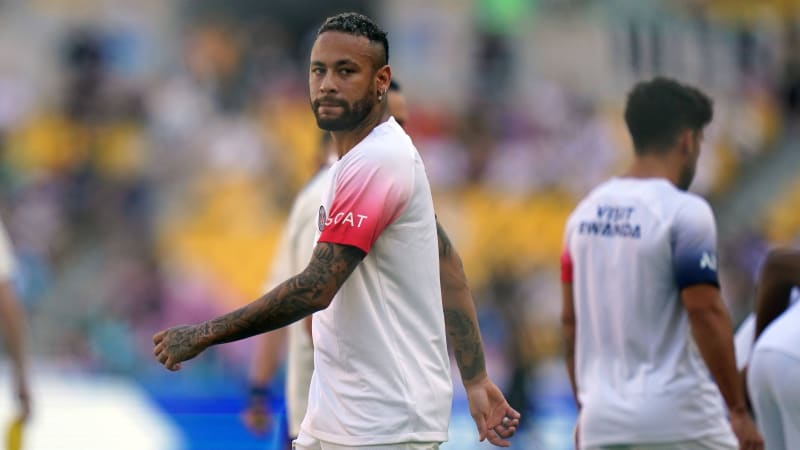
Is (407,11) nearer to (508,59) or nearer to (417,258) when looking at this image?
(508,59)

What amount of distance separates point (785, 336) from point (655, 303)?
0.59m

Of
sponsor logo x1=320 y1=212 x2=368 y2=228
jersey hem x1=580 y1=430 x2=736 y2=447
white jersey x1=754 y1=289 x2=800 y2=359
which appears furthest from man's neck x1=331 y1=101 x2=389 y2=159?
white jersey x1=754 y1=289 x2=800 y2=359

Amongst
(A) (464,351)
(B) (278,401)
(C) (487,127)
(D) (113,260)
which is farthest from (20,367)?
(C) (487,127)

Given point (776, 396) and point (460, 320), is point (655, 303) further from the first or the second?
point (460, 320)

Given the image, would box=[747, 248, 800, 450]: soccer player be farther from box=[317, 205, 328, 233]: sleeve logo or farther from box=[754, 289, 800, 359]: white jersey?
box=[317, 205, 328, 233]: sleeve logo

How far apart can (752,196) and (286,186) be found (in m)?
6.19

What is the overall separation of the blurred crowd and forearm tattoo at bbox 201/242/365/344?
11.4 metres

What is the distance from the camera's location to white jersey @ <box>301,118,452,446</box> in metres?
3.97

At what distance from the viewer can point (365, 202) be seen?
394 centimetres

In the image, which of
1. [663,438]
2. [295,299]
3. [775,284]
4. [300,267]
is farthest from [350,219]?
[775,284]

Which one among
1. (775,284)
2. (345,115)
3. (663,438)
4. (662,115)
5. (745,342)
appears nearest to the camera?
(345,115)

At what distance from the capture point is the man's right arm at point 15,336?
707cm

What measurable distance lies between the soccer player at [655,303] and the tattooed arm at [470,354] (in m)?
1.29

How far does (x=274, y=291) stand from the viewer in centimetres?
392
